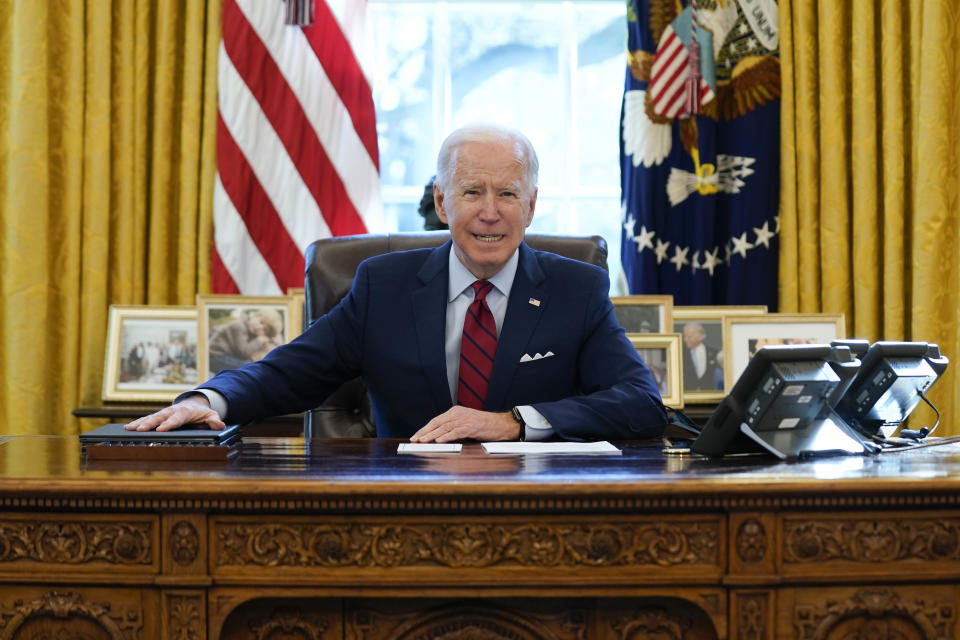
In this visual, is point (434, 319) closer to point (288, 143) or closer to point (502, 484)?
point (502, 484)

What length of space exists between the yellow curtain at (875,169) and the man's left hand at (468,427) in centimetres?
183

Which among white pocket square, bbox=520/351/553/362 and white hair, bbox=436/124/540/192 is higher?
white hair, bbox=436/124/540/192

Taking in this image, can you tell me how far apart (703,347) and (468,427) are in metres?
1.65

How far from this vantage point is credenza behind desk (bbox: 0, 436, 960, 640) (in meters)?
1.44

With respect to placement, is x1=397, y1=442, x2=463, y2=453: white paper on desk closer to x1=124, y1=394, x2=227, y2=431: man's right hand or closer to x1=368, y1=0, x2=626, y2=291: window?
x1=124, y1=394, x2=227, y2=431: man's right hand

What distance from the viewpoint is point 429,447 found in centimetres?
187

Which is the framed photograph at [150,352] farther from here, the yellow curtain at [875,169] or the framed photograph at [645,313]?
the yellow curtain at [875,169]

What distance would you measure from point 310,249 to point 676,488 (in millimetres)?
1510

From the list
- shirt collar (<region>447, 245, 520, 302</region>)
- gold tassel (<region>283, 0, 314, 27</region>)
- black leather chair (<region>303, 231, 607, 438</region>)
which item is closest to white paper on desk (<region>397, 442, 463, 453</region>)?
shirt collar (<region>447, 245, 520, 302</region>)

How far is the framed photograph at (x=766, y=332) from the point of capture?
3.32 meters

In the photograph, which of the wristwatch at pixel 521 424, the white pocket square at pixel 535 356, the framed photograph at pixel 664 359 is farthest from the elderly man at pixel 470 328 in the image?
the framed photograph at pixel 664 359

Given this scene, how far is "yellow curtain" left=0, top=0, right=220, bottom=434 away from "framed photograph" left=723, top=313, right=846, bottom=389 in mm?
1910

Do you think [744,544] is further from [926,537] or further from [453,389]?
[453,389]

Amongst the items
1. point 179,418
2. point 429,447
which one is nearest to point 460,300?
point 429,447
